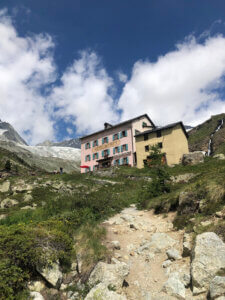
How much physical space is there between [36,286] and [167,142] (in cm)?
3118

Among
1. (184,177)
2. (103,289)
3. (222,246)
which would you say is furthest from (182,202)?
(184,177)

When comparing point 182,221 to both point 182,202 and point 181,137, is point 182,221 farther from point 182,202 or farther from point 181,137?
point 181,137

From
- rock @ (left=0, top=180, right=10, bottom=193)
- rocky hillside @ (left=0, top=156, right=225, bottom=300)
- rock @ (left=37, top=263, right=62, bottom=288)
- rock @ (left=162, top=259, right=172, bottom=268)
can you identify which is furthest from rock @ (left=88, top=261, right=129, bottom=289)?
rock @ (left=0, top=180, right=10, bottom=193)

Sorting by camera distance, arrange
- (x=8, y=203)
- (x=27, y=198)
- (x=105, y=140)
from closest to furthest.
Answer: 1. (x=8, y=203)
2. (x=27, y=198)
3. (x=105, y=140)

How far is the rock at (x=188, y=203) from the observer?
840cm

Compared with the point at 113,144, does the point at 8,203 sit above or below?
below

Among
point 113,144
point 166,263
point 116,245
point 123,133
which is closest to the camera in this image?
point 166,263

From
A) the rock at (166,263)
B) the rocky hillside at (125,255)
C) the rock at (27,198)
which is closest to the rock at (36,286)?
the rocky hillside at (125,255)

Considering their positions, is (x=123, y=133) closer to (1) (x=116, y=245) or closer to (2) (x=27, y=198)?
(2) (x=27, y=198)

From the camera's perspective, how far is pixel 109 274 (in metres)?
5.23

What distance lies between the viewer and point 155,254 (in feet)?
21.1

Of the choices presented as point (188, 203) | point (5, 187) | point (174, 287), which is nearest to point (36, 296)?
point (174, 287)

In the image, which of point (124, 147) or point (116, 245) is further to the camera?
point (124, 147)

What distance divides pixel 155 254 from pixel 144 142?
3020 centimetres
